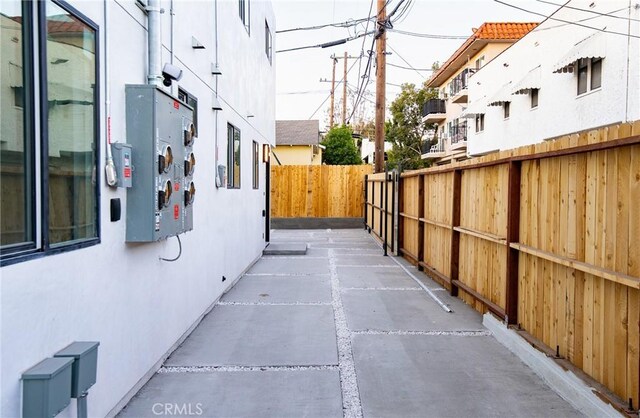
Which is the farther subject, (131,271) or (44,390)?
(131,271)

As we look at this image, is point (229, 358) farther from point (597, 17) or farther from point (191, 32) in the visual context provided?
point (597, 17)

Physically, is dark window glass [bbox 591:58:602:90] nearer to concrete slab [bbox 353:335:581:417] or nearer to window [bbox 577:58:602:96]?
window [bbox 577:58:602:96]

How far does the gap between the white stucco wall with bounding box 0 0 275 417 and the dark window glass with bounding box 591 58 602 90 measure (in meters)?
10.8

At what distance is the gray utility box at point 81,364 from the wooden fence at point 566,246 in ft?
10.1

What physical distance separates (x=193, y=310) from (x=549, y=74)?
15.9 meters

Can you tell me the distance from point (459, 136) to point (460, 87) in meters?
2.91

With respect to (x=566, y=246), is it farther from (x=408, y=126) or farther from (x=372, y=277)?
(x=408, y=126)

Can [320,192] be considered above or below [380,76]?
below

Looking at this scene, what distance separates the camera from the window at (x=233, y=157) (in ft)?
25.6

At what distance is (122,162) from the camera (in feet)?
11.3

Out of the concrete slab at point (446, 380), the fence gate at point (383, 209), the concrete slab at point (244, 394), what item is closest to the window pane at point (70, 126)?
the concrete slab at point (244, 394)

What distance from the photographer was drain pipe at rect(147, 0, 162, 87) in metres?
4.06

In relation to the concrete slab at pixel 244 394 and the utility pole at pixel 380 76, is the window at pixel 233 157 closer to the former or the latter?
the concrete slab at pixel 244 394

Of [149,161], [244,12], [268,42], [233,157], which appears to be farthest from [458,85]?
[149,161]
